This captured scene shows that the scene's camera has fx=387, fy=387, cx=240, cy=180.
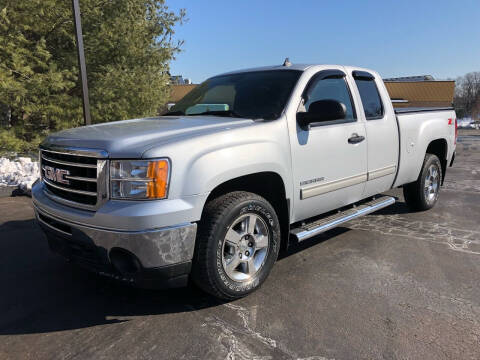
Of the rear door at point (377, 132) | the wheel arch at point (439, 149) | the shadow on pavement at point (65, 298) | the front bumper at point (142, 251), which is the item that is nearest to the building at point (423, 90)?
the wheel arch at point (439, 149)

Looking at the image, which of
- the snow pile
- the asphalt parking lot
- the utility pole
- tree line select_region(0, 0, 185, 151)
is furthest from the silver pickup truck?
tree line select_region(0, 0, 185, 151)

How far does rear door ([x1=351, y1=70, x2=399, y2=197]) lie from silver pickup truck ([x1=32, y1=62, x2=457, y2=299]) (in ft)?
0.07

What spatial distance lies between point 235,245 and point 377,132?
231 centimetres

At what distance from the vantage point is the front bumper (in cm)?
251

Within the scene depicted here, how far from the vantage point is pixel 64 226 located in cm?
287

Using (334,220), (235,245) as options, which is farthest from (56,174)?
(334,220)

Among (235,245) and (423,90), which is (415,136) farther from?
(423,90)

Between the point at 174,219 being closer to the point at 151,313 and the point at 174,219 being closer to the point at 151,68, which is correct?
the point at 151,313

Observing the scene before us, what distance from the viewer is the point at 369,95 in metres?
4.53

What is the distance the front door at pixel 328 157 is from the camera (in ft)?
11.4

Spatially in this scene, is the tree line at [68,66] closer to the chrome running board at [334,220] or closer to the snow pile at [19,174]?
the snow pile at [19,174]

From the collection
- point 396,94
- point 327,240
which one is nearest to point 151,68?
point 327,240

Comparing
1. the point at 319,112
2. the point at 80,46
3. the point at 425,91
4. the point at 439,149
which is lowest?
the point at 439,149

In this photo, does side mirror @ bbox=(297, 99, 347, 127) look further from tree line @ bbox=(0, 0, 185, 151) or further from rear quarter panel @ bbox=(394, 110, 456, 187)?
tree line @ bbox=(0, 0, 185, 151)
